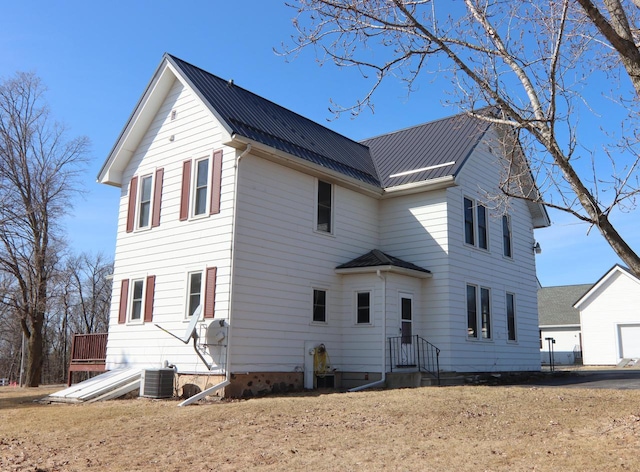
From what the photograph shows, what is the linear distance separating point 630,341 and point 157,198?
28.5m

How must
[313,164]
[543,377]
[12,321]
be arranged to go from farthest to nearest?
[12,321] < [543,377] < [313,164]

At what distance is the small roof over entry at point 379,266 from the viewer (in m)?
15.9

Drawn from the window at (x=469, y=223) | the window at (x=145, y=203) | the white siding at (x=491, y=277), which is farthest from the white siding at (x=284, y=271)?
the window at (x=145, y=203)

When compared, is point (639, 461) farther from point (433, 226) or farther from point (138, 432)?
point (433, 226)

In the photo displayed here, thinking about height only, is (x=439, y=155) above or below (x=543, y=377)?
above

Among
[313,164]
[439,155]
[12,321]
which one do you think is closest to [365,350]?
[313,164]

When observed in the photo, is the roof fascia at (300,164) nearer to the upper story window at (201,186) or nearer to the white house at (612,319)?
the upper story window at (201,186)

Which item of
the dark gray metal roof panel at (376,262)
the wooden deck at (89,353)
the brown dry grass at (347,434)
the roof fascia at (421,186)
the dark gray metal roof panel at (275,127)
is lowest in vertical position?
the brown dry grass at (347,434)

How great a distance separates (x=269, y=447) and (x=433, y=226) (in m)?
10.6

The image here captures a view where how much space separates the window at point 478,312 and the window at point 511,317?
1.55m

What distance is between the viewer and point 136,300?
1656 cm

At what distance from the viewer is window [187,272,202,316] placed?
1470 centimetres

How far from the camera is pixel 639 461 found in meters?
6.40

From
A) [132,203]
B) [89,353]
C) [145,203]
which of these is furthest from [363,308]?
[89,353]
